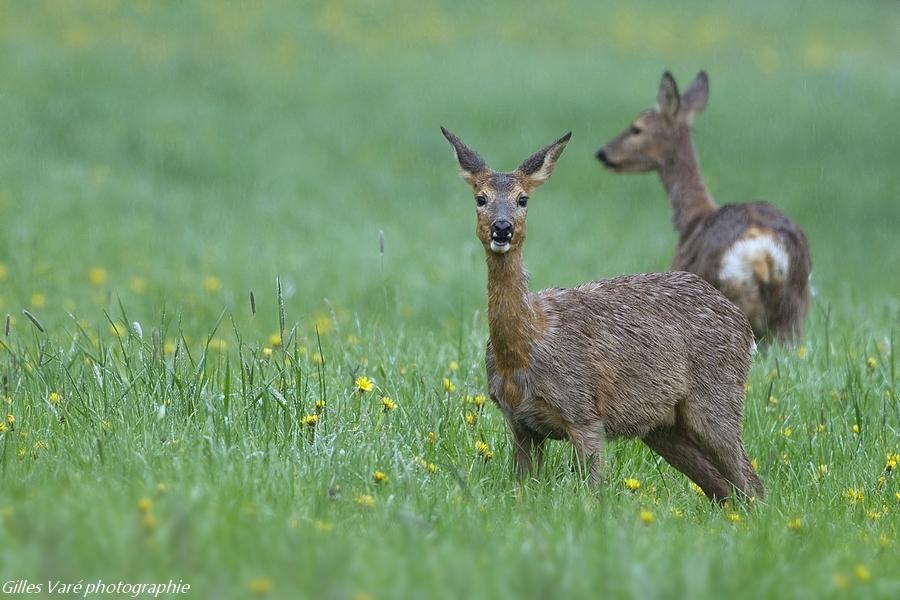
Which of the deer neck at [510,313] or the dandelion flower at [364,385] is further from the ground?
the deer neck at [510,313]

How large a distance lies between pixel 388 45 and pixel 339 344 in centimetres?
1637

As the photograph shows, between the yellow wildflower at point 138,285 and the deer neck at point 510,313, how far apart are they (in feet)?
19.4

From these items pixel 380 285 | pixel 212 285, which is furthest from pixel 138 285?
pixel 380 285

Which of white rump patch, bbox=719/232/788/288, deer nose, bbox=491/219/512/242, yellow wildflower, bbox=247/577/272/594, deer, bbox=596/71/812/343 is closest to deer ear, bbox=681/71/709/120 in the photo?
deer, bbox=596/71/812/343

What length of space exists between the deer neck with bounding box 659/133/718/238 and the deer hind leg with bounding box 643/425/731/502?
429 cm

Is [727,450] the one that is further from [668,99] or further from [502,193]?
[668,99]

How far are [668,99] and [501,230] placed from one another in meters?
5.63

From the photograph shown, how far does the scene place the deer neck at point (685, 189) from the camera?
10180mm

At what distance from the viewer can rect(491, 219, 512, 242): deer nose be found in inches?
210

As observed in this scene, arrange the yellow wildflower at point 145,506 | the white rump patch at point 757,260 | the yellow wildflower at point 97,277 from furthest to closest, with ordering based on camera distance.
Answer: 1. the yellow wildflower at point 97,277
2. the white rump patch at point 757,260
3. the yellow wildflower at point 145,506

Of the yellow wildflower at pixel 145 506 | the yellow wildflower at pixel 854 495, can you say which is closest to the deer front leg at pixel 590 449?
the yellow wildflower at pixel 854 495

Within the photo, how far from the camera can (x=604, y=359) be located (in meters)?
5.59

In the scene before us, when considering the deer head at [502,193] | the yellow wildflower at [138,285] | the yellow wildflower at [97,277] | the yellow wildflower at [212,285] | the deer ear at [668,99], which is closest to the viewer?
the deer head at [502,193]

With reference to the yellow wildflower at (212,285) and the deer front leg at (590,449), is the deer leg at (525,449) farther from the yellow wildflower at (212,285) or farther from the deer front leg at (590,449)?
the yellow wildflower at (212,285)
